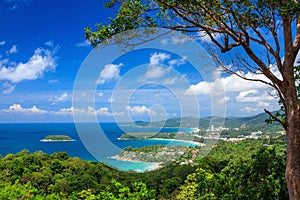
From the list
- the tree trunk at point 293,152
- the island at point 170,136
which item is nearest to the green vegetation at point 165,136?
the island at point 170,136

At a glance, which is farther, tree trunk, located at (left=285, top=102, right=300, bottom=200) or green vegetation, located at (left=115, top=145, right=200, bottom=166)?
green vegetation, located at (left=115, top=145, right=200, bottom=166)

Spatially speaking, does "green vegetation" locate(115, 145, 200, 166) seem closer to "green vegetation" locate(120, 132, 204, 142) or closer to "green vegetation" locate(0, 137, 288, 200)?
"green vegetation" locate(0, 137, 288, 200)

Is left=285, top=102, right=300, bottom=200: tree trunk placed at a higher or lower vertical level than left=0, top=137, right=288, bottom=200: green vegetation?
higher

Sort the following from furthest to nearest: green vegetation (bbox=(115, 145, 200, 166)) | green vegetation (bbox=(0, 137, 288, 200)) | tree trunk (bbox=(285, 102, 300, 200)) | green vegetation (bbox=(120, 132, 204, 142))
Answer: green vegetation (bbox=(115, 145, 200, 166)), green vegetation (bbox=(120, 132, 204, 142)), green vegetation (bbox=(0, 137, 288, 200)), tree trunk (bbox=(285, 102, 300, 200))

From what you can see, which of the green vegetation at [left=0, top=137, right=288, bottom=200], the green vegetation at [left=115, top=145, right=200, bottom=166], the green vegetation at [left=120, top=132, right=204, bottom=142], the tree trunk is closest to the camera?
the tree trunk

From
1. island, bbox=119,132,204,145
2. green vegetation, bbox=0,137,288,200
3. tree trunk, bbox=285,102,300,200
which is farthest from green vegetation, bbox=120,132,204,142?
tree trunk, bbox=285,102,300,200

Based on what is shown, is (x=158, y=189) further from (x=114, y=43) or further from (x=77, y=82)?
(x=114, y=43)

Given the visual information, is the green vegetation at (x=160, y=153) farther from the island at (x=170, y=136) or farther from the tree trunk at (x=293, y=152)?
the tree trunk at (x=293, y=152)

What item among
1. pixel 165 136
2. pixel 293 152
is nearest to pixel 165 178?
pixel 165 136
